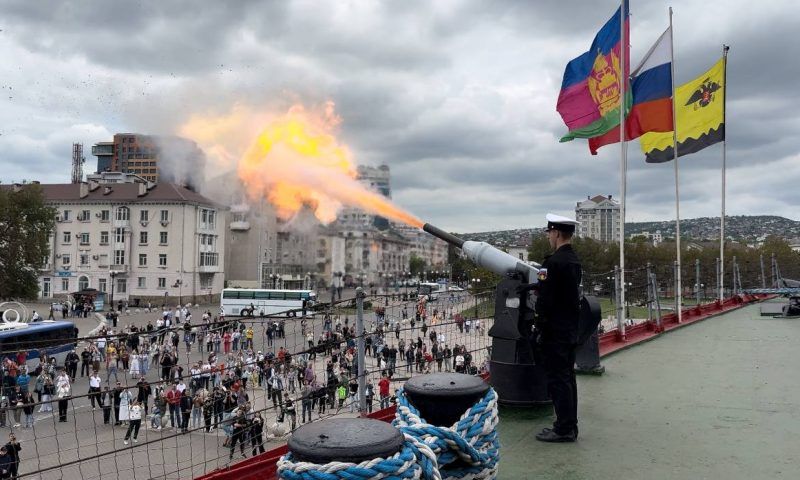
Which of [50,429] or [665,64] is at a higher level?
[665,64]

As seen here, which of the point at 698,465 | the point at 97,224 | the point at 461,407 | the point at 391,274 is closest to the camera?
the point at 461,407

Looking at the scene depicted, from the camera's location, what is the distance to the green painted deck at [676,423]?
12.0ft

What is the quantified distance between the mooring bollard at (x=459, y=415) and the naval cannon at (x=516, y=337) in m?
1.88

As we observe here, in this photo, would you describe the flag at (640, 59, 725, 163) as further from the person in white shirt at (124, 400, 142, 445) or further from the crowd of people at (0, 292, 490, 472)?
the person in white shirt at (124, 400, 142, 445)

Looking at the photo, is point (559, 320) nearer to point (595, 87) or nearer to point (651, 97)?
point (595, 87)

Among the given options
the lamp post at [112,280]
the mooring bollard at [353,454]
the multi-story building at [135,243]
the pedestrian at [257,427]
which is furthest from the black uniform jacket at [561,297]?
the multi-story building at [135,243]

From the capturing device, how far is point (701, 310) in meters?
13.8

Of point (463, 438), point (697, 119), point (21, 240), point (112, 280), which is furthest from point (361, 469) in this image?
point (112, 280)

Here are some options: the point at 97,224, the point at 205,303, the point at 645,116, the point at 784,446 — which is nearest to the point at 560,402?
the point at 784,446

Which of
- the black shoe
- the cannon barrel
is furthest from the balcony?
the black shoe

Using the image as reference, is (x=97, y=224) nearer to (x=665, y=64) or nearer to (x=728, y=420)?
(x=665, y=64)

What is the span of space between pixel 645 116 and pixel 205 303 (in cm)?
5649

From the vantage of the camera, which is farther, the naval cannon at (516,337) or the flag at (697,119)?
the flag at (697,119)

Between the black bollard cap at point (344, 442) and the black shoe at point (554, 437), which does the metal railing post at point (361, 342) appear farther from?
the black bollard cap at point (344, 442)
